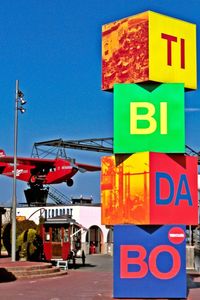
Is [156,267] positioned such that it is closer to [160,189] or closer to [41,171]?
[160,189]

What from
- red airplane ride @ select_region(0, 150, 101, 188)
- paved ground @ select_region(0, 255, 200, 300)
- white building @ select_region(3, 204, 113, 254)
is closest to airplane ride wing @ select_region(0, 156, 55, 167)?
red airplane ride @ select_region(0, 150, 101, 188)

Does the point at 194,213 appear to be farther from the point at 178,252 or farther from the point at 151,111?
the point at 151,111

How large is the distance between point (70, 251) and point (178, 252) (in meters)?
16.5

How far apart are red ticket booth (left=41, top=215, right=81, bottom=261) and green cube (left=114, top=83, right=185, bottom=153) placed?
1577 cm

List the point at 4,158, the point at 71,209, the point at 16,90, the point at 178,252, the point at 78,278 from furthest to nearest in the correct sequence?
the point at 4,158, the point at 71,209, the point at 16,90, the point at 78,278, the point at 178,252

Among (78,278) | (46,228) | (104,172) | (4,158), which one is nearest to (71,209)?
(4,158)

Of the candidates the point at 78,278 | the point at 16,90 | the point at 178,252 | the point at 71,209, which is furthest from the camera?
the point at 71,209

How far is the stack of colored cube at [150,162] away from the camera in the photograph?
16.3 m

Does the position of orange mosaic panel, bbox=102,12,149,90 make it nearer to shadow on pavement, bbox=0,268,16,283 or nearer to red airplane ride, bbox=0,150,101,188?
shadow on pavement, bbox=0,268,16,283

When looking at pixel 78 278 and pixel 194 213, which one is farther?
pixel 78 278

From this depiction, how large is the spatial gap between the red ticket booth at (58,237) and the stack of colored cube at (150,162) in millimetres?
15153

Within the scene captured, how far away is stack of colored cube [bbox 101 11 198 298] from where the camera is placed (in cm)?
1627

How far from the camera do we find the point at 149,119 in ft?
54.3

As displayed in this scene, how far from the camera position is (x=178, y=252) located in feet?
53.8
